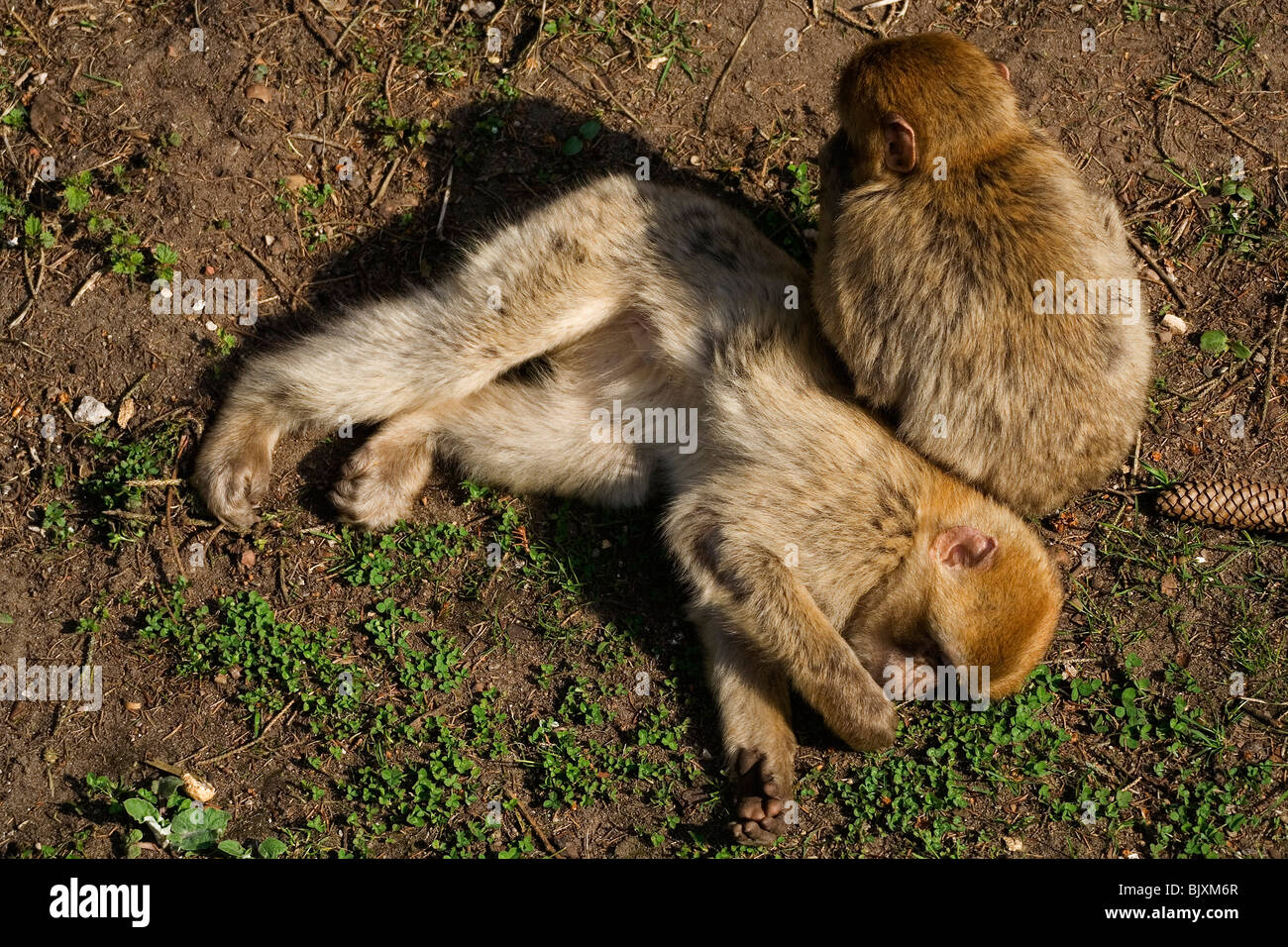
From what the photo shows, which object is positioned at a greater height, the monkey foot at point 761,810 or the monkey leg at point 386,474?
the monkey leg at point 386,474

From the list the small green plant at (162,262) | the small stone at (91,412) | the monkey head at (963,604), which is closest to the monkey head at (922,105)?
the monkey head at (963,604)

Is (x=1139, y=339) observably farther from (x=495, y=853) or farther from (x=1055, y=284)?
(x=495, y=853)

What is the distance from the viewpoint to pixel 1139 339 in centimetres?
488

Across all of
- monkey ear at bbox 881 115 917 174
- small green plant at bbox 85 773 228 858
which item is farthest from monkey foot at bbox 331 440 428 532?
monkey ear at bbox 881 115 917 174

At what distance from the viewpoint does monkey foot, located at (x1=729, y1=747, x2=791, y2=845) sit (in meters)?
4.86

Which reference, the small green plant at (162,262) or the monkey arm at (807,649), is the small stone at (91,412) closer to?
the small green plant at (162,262)

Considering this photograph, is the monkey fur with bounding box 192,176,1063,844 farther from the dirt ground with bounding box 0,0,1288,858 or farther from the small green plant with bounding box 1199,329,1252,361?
the small green plant with bounding box 1199,329,1252,361

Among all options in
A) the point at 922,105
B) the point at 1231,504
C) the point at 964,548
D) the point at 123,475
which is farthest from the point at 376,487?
the point at 1231,504

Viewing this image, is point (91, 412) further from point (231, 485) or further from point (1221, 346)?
point (1221, 346)

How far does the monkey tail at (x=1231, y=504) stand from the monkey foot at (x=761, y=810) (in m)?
2.36

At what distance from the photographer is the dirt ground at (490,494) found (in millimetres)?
5023

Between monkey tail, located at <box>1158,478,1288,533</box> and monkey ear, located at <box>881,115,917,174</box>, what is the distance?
87.3 inches

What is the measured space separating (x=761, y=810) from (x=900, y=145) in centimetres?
278
